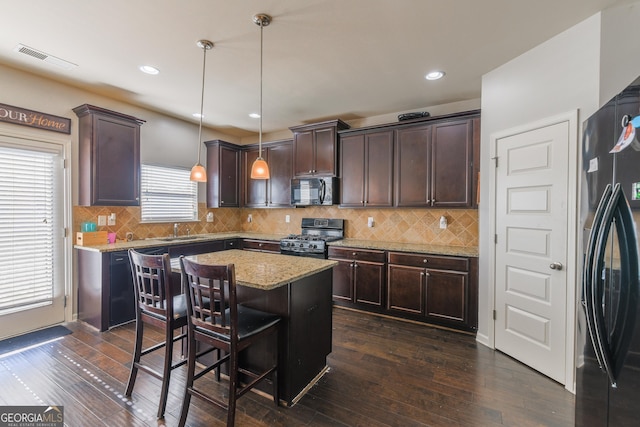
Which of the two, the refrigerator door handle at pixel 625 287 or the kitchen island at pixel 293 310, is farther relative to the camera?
the kitchen island at pixel 293 310

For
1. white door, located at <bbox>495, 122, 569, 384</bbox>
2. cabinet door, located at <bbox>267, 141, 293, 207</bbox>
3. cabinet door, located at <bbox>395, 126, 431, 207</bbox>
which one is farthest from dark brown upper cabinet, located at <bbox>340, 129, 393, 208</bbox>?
white door, located at <bbox>495, 122, 569, 384</bbox>

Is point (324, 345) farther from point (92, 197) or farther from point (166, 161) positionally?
point (166, 161)

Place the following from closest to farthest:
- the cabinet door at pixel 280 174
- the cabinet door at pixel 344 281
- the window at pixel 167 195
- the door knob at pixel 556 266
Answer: the door knob at pixel 556 266
the cabinet door at pixel 344 281
the window at pixel 167 195
the cabinet door at pixel 280 174

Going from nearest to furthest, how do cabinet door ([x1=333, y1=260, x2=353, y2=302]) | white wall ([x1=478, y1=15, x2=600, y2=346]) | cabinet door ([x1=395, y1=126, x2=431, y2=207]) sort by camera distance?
white wall ([x1=478, y1=15, x2=600, y2=346])
cabinet door ([x1=395, y1=126, x2=431, y2=207])
cabinet door ([x1=333, y1=260, x2=353, y2=302])

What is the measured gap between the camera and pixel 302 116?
4457 millimetres

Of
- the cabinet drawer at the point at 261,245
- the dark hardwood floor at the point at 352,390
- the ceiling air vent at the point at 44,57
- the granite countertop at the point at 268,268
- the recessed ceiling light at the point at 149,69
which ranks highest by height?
the recessed ceiling light at the point at 149,69

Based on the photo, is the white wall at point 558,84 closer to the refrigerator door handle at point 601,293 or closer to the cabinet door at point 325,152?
the refrigerator door handle at point 601,293

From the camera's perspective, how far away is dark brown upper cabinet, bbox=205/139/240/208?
4.94 metres

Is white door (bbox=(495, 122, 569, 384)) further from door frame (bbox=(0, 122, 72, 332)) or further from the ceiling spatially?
door frame (bbox=(0, 122, 72, 332))

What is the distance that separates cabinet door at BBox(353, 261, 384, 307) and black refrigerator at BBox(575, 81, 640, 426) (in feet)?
7.30

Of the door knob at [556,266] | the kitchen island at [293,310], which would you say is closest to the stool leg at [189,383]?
the kitchen island at [293,310]

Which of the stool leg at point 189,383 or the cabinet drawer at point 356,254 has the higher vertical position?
the cabinet drawer at point 356,254

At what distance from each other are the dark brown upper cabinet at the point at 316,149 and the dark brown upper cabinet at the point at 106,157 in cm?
221

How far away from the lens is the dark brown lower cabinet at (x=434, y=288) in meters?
3.12
